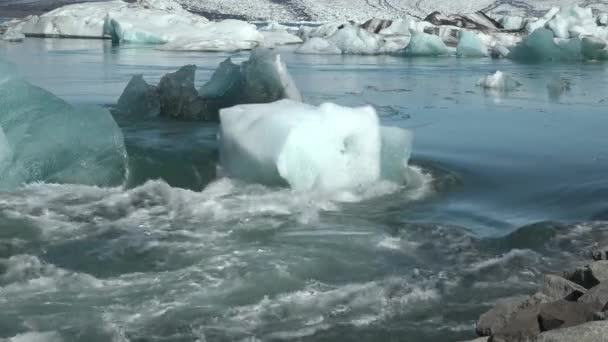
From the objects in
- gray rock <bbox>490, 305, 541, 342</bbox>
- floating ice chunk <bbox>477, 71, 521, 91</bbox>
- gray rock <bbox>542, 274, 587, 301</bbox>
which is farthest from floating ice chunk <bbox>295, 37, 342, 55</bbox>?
gray rock <bbox>490, 305, 541, 342</bbox>

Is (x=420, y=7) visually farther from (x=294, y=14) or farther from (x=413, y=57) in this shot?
(x=413, y=57)

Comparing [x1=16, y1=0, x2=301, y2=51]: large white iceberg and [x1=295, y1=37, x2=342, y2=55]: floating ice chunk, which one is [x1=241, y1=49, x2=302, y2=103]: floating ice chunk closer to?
[x1=295, y1=37, x2=342, y2=55]: floating ice chunk

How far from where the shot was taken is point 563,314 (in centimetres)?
268

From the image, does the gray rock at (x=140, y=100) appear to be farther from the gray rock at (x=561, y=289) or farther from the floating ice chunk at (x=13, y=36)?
the floating ice chunk at (x=13, y=36)

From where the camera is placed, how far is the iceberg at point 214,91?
7.16 m

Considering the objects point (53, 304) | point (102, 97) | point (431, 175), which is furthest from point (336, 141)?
point (102, 97)

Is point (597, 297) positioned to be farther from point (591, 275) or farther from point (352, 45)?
point (352, 45)

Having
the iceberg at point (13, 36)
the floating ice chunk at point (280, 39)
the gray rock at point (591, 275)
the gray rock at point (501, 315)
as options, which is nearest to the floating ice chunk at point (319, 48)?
the floating ice chunk at point (280, 39)

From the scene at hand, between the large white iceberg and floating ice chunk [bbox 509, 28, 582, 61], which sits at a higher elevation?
floating ice chunk [bbox 509, 28, 582, 61]

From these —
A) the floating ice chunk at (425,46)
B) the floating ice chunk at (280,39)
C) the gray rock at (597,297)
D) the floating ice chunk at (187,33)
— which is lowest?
the floating ice chunk at (280,39)

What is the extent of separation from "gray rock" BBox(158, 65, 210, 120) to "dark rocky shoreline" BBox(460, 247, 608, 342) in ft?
15.8

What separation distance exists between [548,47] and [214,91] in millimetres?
11044

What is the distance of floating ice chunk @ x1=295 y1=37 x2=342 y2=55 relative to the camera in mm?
19266

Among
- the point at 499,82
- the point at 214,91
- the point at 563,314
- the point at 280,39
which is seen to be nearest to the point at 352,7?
the point at 280,39
